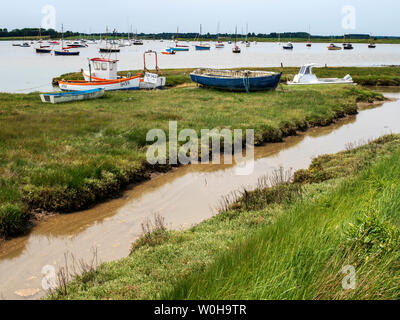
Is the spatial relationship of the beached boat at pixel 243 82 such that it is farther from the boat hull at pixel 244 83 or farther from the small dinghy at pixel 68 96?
the small dinghy at pixel 68 96

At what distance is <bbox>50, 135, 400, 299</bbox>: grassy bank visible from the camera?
4465 mm

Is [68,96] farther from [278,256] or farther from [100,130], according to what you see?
[278,256]

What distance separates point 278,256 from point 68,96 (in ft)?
77.8

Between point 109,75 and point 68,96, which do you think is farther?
point 109,75

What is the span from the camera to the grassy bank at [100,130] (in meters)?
11.1

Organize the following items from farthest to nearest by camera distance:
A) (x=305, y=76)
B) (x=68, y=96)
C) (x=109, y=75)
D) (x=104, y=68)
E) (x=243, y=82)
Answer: (x=305, y=76)
(x=104, y=68)
(x=109, y=75)
(x=243, y=82)
(x=68, y=96)

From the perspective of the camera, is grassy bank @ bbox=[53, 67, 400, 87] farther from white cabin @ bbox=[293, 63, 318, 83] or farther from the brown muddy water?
the brown muddy water

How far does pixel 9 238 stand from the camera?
30.9 feet

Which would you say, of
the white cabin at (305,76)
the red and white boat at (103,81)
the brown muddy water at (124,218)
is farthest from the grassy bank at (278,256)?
the white cabin at (305,76)

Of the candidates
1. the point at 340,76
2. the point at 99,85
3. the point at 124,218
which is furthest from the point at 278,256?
the point at 340,76

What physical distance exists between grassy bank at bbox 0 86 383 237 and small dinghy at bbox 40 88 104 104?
840 millimetres

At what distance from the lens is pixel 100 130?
17656 millimetres
